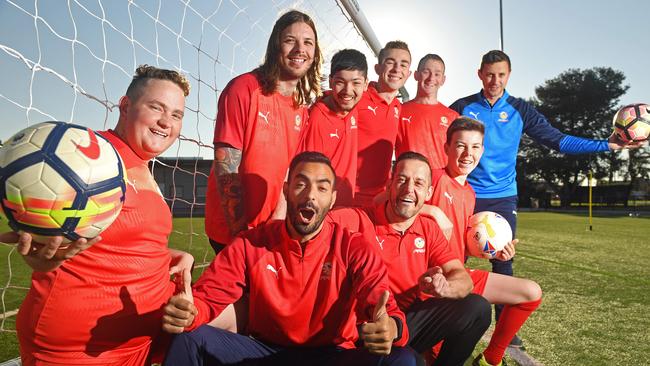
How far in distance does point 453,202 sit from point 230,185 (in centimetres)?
162

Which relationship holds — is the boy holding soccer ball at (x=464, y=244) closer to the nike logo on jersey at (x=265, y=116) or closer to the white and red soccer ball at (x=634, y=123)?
the nike logo on jersey at (x=265, y=116)

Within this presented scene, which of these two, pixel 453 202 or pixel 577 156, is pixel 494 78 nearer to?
pixel 453 202

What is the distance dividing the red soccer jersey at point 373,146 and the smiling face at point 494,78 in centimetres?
118

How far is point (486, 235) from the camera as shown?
336 cm

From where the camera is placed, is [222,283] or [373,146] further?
[373,146]

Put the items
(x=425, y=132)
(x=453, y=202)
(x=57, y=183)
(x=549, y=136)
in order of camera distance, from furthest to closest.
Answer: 1. (x=549, y=136)
2. (x=425, y=132)
3. (x=453, y=202)
4. (x=57, y=183)

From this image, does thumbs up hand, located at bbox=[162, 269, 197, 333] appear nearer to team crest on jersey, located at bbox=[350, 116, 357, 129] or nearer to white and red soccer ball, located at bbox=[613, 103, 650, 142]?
team crest on jersey, located at bbox=[350, 116, 357, 129]

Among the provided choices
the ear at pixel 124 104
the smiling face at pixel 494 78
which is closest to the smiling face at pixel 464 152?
the smiling face at pixel 494 78

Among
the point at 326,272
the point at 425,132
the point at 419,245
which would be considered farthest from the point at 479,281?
the point at 425,132

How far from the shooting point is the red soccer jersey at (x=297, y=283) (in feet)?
7.71

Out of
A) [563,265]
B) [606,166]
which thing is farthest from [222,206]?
[606,166]

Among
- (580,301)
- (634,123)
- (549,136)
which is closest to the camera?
(634,123)

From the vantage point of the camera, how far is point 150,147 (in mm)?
2164

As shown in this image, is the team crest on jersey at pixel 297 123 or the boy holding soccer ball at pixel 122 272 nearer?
the boy holding soccer ball at pixel 122 272
